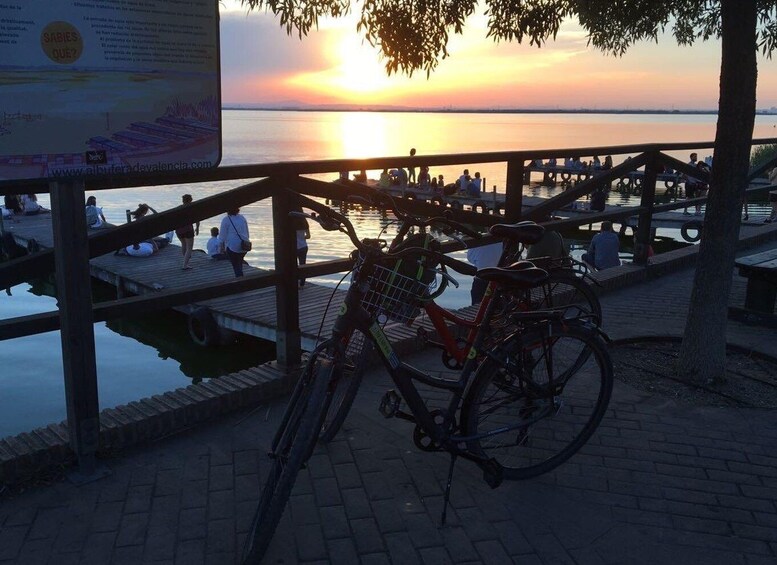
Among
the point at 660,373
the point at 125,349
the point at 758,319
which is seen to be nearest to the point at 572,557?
the point at 660,373

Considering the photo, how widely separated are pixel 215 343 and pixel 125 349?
214 centimetres

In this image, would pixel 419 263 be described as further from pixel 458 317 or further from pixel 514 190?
pixel 514 190

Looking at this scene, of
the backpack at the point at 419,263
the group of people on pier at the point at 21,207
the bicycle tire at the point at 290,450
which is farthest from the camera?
the group of people on pier at the point at 21,207

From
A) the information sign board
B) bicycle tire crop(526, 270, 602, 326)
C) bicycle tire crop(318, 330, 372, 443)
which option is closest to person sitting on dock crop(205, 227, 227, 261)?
bicycle tire crop(526, 270, 602, 326)

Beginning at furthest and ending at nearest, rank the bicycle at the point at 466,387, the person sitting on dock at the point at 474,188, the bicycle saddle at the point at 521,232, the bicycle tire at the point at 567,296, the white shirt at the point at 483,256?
the person sitting on dock at the point at 474,188
the white shirt at the point at 483,256
the bicycle tire at the point at 567,296
the bicycle saddle at the point at 521,232
the bicycle at the point at 466,387

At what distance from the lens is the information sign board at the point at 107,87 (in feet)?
9.11

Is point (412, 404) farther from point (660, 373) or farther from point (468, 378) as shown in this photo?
point (660, 373)

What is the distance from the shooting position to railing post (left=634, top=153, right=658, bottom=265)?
7414 mm

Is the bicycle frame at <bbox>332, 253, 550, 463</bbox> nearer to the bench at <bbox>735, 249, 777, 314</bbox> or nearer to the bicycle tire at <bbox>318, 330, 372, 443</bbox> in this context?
the bicycle tire at <bbox>318, 330, 372, 443</bbox>

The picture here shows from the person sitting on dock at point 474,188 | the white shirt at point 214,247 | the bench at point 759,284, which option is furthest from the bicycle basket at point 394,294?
the person sitting on dock at point 474,188

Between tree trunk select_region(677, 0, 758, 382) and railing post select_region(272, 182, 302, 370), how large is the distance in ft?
8.49

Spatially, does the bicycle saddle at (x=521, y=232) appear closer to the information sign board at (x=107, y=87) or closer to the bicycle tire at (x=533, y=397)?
the bicycle tire at (x=533, y=397)

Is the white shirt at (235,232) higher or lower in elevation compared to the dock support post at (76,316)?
lower

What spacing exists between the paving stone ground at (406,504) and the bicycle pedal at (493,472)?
0.08 meters
